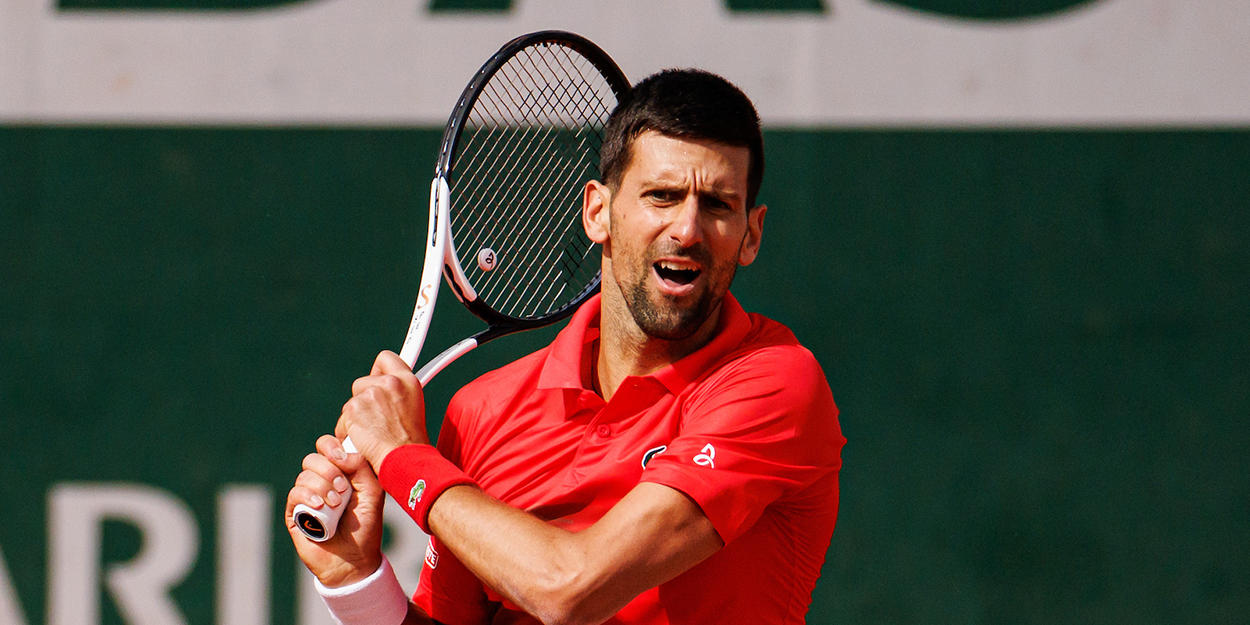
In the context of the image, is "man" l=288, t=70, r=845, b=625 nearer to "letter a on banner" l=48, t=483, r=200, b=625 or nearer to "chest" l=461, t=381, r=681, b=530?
"chest" l=461, t=381, r=681, b=530

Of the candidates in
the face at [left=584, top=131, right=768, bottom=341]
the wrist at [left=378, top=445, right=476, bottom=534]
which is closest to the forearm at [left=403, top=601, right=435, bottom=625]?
the wrist at [left=378, top=445, right=476, bottom=534]

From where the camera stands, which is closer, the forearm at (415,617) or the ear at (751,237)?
the ear at (751,237)

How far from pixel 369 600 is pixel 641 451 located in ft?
1.76

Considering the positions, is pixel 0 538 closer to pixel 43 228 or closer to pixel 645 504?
pixel 43 228

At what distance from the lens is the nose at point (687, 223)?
1.88 meters

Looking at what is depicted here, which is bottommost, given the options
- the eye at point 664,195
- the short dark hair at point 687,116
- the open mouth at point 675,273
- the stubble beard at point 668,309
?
the stubble beard at point 668,309

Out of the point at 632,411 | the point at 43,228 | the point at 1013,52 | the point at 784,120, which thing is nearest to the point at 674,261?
the point at 632,411

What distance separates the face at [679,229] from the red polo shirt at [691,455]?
0.10 metres

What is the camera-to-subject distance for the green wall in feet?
12.7

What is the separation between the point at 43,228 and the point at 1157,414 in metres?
3.81

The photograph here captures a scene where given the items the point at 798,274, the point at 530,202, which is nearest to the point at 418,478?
the point at 530,202

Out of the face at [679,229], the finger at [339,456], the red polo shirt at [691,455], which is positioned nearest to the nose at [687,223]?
the face at [679,229]

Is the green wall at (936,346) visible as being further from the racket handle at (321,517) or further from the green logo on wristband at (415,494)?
the green logo on wristband at (415,494)

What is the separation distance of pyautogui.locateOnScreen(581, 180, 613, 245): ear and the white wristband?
2.22ft
